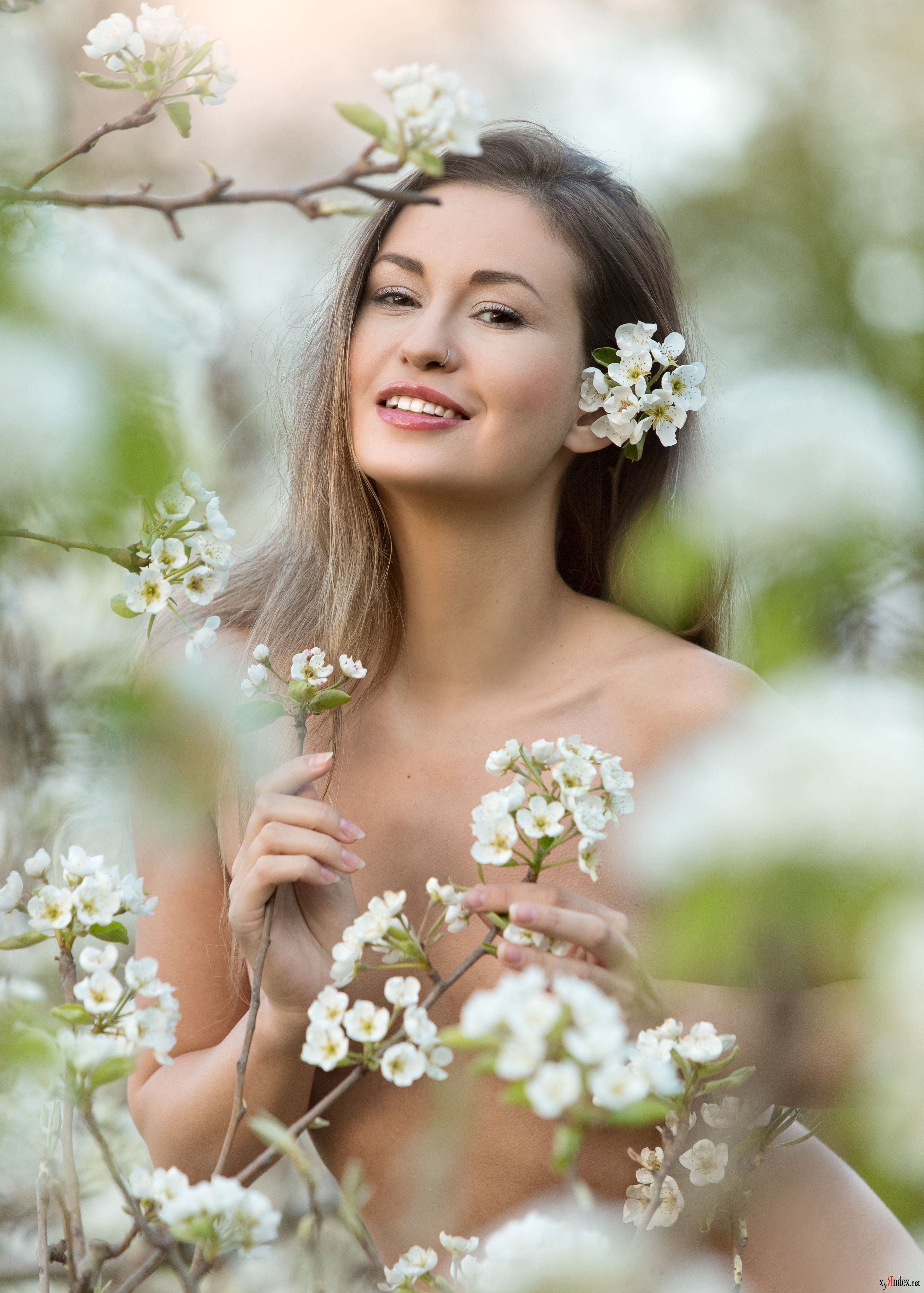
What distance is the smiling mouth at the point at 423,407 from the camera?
1.57 m

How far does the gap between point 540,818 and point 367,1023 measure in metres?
0.20

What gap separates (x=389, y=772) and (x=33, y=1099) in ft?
3.45

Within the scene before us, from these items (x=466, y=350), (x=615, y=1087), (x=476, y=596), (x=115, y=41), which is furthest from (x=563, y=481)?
(x=615, y=1087)

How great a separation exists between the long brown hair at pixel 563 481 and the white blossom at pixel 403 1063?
3.17 ft

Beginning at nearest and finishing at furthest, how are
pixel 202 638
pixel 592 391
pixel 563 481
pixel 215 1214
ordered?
pixel 215 1214, pixel 202 638, pixel 592 391, pixel 563 481

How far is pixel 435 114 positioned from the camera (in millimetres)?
715

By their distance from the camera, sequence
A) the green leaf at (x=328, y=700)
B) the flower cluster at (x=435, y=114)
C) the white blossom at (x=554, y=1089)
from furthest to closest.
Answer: the green leaf at (x=328, y=700), the flower cluster at (x=435, y=114), the white blossom at (x=554, y=1089)

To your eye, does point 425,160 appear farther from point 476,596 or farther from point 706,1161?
point 476,596

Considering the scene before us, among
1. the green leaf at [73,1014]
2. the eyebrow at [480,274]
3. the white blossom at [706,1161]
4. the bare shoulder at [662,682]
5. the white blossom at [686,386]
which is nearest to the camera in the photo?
the green leaf at [73,1014]

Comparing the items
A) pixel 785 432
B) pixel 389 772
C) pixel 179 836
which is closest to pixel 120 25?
→ pixel 785 432

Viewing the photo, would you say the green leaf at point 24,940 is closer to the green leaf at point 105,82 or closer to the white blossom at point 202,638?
the white blossom at point 202,638

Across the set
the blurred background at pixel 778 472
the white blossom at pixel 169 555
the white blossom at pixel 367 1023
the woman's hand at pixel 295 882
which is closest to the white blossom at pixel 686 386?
the blurred background at pixel 778 472

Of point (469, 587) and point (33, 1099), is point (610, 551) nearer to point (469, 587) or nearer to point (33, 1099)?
point (469, 587)

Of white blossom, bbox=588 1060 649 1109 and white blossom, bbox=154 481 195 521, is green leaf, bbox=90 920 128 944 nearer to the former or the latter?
white blossom, bbox=154 481 195 521
